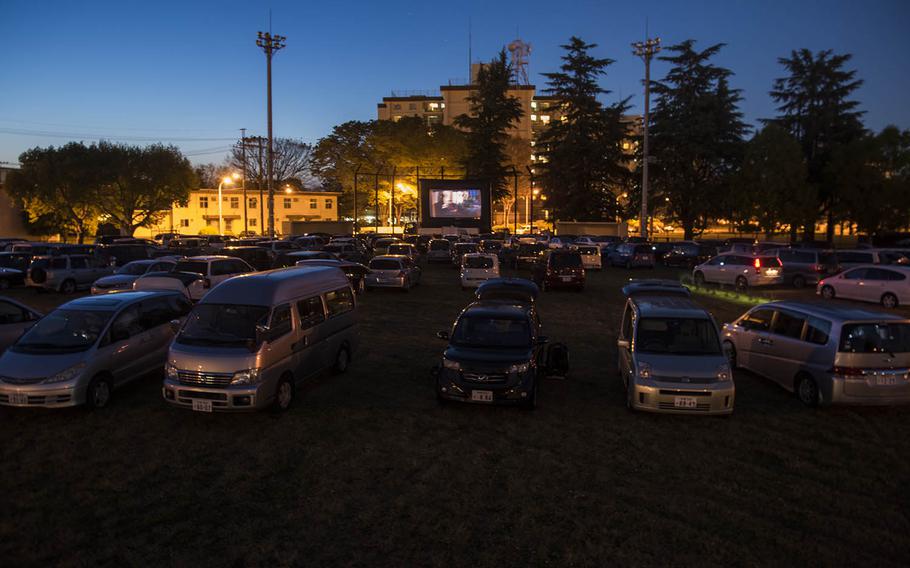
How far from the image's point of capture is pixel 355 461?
24.3 feet

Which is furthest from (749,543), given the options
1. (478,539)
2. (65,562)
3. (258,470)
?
(65,562)

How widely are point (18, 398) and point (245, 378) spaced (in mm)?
3470

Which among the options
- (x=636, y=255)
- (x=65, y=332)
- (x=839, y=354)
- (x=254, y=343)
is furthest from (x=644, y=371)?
(x=636, y=255)

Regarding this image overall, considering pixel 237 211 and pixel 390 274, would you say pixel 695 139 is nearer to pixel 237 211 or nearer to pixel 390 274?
pixel 390 274

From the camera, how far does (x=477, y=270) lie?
2495 cm

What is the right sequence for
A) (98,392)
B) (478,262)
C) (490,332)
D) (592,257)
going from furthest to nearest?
(592,257) → (478,262) → (490,332) → (98,392)

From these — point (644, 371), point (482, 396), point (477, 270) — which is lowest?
point (482, 396)

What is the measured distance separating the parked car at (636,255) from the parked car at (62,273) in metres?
29.1

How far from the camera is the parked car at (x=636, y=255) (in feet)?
116

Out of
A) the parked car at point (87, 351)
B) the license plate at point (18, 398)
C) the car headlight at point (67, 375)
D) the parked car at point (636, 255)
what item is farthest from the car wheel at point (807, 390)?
the parked car at point (636, 255)

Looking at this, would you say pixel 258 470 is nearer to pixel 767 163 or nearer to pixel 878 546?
pixel 878 546

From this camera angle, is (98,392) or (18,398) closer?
(18,398)

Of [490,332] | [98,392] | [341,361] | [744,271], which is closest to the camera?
[98,392]

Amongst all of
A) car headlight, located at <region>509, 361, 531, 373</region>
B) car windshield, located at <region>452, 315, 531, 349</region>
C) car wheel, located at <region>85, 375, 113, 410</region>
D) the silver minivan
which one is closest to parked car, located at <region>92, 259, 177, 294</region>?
car wheel, located at <region>85, 375, 113, 410</region>
